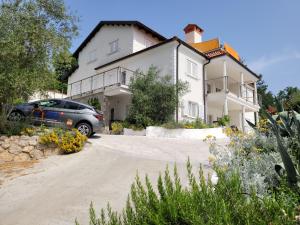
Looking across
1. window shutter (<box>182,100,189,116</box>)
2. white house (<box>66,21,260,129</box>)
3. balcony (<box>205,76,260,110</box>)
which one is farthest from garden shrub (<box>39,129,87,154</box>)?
balcony (<box>205,76,260,110</box>)

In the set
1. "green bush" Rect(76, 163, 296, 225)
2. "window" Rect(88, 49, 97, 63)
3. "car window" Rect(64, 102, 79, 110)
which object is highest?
"window" Rect(88, 49, 97, 63)

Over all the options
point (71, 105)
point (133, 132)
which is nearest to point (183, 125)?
point (133, 132)

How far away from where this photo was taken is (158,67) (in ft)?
80.4

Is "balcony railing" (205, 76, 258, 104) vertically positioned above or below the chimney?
below

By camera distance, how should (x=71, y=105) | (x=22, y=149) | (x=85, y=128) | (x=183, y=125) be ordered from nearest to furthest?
(x=22, y=149)
(x=85, y=128)
(x=71, y=105)
(x=183, y=125)

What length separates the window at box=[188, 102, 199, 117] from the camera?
2425cm

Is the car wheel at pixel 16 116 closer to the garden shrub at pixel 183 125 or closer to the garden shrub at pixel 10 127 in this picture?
the garden shrub at pixel 10 127

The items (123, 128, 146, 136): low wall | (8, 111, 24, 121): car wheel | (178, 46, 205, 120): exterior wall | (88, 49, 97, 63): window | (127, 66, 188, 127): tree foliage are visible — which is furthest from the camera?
(88, 49, 97, 63): window

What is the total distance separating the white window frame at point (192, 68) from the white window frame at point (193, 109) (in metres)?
2.19

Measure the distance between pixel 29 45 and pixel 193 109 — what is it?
14217 millimetres

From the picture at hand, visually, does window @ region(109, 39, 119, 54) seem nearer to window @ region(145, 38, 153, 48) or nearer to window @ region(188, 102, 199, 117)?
window @ region(145, 38, 153, 48)

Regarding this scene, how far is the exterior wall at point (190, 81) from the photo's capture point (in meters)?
23.5

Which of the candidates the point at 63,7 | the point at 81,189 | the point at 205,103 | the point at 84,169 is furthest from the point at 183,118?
the point at 81,189

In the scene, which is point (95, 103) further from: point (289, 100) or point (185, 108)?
point (289, 100)
